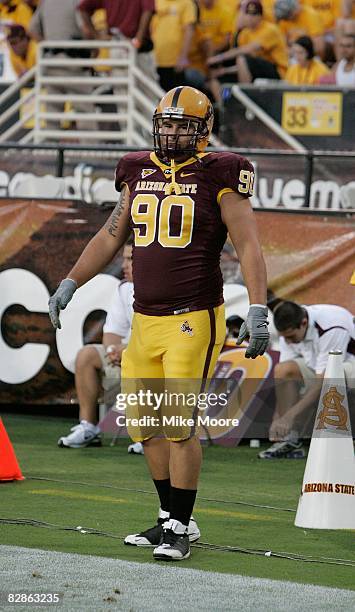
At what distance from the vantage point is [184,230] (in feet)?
20.6

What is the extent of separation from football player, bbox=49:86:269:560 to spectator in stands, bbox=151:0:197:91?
31.9 feet

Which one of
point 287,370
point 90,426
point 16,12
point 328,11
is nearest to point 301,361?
point 287,370

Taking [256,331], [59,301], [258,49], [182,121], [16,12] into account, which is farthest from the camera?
[16,12]

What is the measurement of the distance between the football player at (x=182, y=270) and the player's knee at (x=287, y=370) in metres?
3.56

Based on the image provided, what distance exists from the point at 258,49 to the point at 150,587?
1092cm

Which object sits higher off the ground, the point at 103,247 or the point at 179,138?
the point at 179,138

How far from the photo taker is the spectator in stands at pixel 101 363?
9.99 metres

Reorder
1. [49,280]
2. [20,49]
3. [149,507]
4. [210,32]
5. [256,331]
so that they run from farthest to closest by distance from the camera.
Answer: [20,49] < [210,32] < [49,280] < [149,507] < [256,331]

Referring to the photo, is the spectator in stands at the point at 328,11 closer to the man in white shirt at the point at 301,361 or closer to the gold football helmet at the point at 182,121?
the man in white shirt at the point at 301,361

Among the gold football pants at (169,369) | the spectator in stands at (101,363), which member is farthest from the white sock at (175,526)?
the spectator in stands at (101,363)

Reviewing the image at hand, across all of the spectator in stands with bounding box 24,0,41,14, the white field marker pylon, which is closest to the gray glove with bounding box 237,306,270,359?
the white field marker pylon

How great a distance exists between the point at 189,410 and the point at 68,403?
16.7ft

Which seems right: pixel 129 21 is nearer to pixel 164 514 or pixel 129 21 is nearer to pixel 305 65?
pixel 305 65

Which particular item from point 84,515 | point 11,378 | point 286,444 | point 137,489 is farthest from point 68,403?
point 84,515
